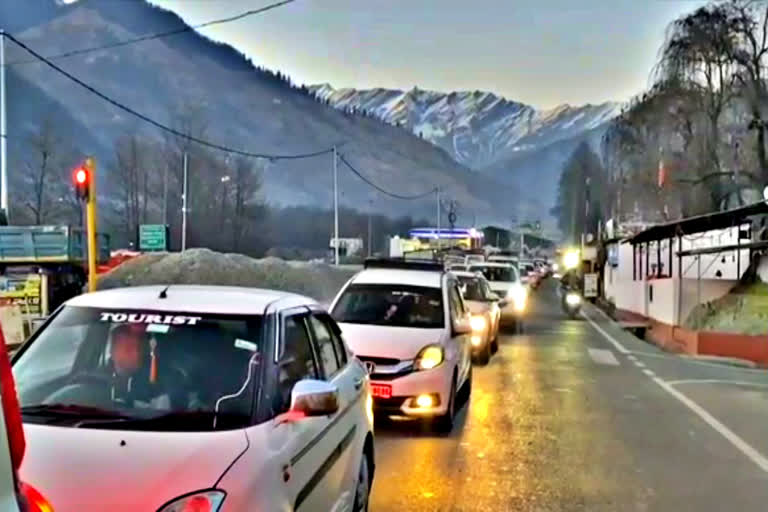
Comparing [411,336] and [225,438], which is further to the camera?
[411,336]

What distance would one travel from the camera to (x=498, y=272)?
94.6ft

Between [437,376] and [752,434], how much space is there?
379 centimetres

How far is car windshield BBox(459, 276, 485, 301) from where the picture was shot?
65.1ft

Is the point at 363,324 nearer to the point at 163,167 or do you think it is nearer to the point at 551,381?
the point at 551,381

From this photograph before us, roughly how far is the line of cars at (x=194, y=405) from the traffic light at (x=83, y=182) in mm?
10912

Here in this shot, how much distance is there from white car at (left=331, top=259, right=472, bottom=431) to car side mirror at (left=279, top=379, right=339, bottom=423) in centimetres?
538

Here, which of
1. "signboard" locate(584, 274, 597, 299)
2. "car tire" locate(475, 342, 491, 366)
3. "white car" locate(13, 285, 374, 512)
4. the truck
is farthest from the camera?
"signboard" locate(584, 274, 597, 299)

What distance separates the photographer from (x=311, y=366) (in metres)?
5.38

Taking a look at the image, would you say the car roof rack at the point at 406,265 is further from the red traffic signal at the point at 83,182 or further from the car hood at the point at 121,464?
the car hood at the point at 121,464

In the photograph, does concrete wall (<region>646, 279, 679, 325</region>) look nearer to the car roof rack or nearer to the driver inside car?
the car roof rack

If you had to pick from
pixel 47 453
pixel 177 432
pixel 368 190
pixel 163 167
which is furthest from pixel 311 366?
pixel 368 190

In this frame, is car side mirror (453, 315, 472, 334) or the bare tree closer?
car side mirror (453, 315, 472, 334)

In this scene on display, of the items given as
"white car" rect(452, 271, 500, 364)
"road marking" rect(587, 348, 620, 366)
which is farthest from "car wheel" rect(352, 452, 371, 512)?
"road marking" rect(587, 348, 620, 366)

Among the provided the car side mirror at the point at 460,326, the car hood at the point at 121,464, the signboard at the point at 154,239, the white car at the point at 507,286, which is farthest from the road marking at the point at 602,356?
the signboard at the point at 154,239
